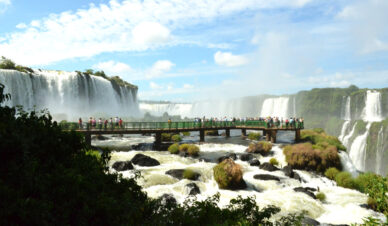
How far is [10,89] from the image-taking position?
41.0 metres

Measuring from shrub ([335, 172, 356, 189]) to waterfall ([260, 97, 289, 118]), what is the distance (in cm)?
5760

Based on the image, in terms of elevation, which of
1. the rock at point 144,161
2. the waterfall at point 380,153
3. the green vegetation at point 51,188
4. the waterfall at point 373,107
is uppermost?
the waterfall at point 373,107

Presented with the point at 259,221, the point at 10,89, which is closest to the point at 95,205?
the point at 259,221

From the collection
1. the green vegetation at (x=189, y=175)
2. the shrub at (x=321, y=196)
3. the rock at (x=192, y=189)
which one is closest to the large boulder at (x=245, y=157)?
the green vegetation at (x=189, y=175)

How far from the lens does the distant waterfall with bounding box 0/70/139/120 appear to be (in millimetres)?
42406

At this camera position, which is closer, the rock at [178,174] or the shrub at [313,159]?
the rock at [178,174]

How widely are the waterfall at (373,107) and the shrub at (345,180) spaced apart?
50465 millimetres

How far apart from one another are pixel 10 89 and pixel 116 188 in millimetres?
41155

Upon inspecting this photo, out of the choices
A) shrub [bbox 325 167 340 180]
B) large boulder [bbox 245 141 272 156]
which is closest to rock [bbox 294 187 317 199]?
shrub [bbox 325 167 340 180]

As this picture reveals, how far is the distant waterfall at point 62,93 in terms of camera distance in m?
42.4

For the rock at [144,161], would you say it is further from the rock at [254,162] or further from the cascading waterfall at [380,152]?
the cascading waterfall at [380,152]

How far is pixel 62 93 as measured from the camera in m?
54.5

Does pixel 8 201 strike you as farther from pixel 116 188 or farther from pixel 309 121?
pixel 309 121

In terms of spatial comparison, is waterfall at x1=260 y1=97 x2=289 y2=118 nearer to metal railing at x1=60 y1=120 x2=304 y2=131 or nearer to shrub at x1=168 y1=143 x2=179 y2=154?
metal railing at x1=60 y1=120 x2=304 y2=131
